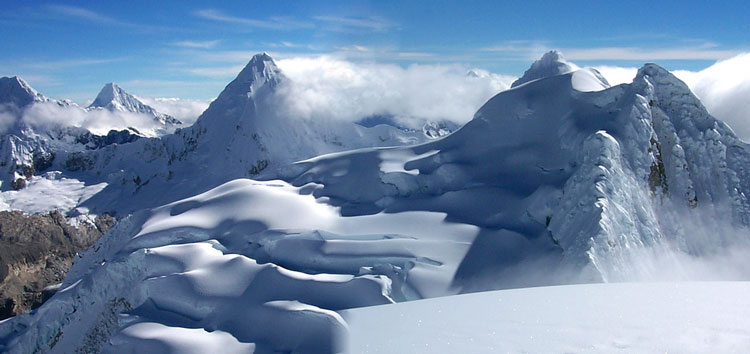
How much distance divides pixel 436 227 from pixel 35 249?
15031cm

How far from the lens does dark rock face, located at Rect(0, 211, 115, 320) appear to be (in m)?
114

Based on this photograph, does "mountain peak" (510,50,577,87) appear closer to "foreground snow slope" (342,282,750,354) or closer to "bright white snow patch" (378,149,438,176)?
"bright white snow patch" (378,149,438,176)

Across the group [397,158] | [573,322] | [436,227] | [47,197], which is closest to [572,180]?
[436,227]

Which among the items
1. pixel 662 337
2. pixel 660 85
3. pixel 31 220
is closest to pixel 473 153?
pixel 660 85

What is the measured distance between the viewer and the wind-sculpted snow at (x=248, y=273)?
18.7 meters

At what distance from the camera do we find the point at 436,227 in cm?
2658

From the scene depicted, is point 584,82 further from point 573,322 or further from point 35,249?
point 35,249

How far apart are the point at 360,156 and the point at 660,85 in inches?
788

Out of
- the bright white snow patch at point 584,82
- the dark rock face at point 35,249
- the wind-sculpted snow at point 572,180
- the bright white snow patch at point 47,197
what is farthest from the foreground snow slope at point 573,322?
the bright white snow patch at point 47,197

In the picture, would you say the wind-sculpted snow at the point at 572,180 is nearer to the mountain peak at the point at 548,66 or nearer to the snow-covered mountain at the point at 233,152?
the mountain peak at the point at 548,66

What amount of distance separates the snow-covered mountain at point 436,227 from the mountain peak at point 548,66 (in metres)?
46.1

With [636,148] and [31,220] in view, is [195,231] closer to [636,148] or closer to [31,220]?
[636,148]

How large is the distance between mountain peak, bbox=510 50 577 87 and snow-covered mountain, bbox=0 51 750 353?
151 feet

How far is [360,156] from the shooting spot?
121ft
